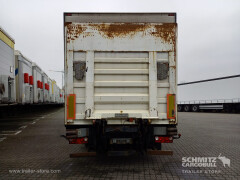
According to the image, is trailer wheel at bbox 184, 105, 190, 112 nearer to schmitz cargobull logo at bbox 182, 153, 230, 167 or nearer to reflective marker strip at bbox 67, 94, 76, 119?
schmitz cargobull logo at bbox 182, 153, 230, 167

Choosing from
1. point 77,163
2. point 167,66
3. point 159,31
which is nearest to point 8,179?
point 77,163

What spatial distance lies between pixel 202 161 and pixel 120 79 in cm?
286

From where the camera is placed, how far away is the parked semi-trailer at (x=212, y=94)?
25.7 metres

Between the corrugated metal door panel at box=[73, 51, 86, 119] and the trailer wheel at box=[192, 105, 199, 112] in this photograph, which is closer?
the corrugated metal door panel at box=[73, 51, 86, 119]

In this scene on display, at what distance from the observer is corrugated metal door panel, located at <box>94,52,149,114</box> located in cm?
525

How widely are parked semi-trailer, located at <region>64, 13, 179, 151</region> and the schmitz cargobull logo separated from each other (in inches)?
37.2

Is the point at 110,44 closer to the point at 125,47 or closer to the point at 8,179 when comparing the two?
the point at 125,47

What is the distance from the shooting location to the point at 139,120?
518cm

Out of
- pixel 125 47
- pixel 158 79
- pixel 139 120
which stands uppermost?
pixel 125 47

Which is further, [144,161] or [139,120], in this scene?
[144,161]

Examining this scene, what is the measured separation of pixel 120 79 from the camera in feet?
17.5

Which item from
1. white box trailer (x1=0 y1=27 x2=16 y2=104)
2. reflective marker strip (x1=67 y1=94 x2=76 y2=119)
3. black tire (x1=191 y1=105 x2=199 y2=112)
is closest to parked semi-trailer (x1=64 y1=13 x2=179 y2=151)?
reflective marker strip (x1=67 y1=94 x2=76 y2=119)

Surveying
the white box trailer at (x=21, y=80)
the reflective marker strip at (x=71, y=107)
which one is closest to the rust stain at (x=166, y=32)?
the reflective marker strip at (x=71, y=107)

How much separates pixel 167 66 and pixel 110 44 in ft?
4.44
